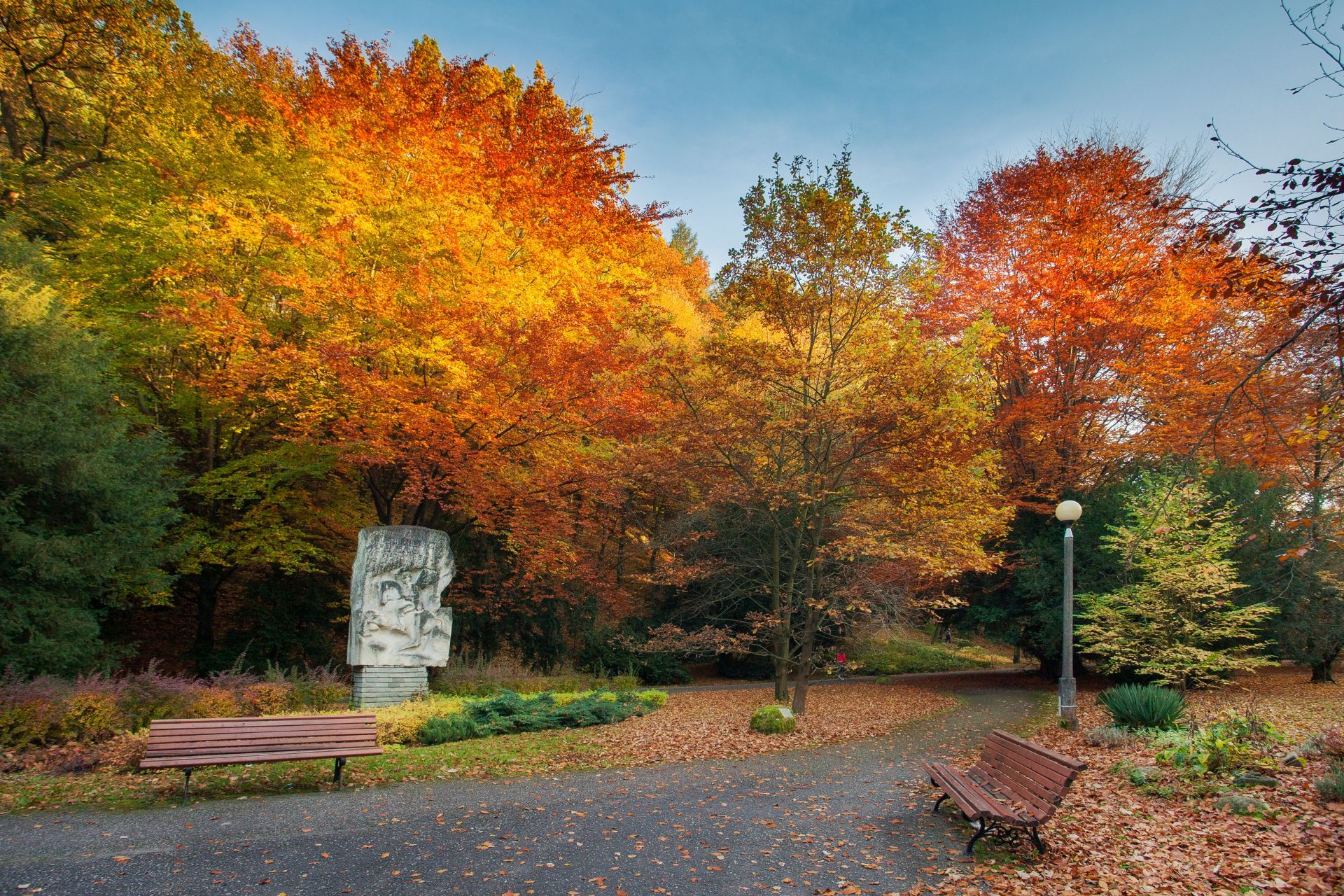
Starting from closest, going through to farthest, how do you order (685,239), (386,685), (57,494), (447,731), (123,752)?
(123,752) < (447,731) < (57,494) < (386,685) < (685,239)

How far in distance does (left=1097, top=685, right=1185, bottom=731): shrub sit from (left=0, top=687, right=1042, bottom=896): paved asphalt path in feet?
12.3

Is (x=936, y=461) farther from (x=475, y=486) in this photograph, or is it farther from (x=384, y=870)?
(x=384, y=870)

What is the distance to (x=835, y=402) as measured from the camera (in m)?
11.8

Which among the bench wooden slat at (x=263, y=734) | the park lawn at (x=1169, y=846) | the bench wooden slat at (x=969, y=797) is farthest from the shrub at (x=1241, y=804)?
the bench wooden slat at (x=263, y=734)

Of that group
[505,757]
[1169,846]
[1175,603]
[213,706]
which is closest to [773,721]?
[505,757]

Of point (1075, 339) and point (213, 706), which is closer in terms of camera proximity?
point (213, 706)

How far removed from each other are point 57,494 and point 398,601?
5378 millimetres

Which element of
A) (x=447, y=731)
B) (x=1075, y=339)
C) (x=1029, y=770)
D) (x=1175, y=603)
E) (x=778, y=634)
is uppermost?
(x=1075, y=339)

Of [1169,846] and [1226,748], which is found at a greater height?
[1226,748]

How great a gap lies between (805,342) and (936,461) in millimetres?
3340

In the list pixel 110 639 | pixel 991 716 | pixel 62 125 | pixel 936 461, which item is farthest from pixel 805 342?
pixel 62 125

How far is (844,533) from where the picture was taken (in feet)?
54.9

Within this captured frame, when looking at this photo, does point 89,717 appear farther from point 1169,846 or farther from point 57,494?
point 1169,846

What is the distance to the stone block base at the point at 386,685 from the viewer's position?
12.7 metres
